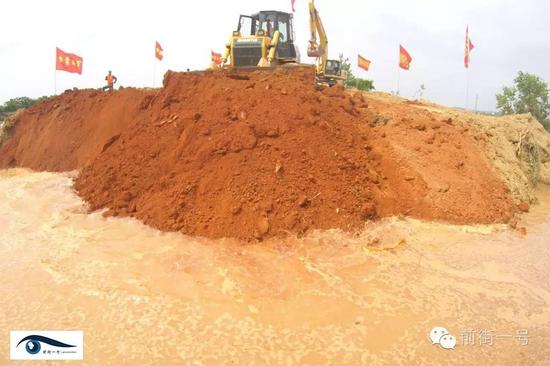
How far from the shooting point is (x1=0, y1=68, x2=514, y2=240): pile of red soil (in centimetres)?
575

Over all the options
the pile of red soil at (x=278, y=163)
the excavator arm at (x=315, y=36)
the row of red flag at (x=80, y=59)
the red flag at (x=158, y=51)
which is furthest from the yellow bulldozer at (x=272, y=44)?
the red flag at (x=158, y=51)

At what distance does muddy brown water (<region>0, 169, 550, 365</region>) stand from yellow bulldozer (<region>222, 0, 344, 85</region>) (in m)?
6.01

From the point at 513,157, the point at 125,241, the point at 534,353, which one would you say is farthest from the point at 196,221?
the point at 513,157

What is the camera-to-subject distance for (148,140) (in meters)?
7.39

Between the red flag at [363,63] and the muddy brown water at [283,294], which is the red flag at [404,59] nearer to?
the red flag at [363,63]

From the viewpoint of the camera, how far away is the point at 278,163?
6.12 meters

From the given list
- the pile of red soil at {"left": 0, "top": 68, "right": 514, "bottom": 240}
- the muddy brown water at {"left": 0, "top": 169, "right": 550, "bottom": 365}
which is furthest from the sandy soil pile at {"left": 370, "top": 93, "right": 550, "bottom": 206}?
the muddy brown water at {"left": 0, "top": 169, "right": 550, "bottom": 365}

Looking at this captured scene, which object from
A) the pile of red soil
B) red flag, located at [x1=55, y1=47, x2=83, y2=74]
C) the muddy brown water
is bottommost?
the muddy brown water

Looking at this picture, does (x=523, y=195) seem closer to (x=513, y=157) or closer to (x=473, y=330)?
(x=513, y=157)

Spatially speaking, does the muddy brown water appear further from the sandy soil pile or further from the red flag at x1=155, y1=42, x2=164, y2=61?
the red flag at x1=155, y1=42, x2=164, y2=61

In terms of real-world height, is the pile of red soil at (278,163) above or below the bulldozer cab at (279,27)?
below

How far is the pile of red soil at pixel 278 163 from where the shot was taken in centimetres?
575

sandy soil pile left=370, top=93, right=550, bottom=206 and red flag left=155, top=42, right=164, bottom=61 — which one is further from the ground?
red flag left=155, top=42, right=164, bottom=61

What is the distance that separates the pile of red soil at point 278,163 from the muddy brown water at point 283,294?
388 millimetres
